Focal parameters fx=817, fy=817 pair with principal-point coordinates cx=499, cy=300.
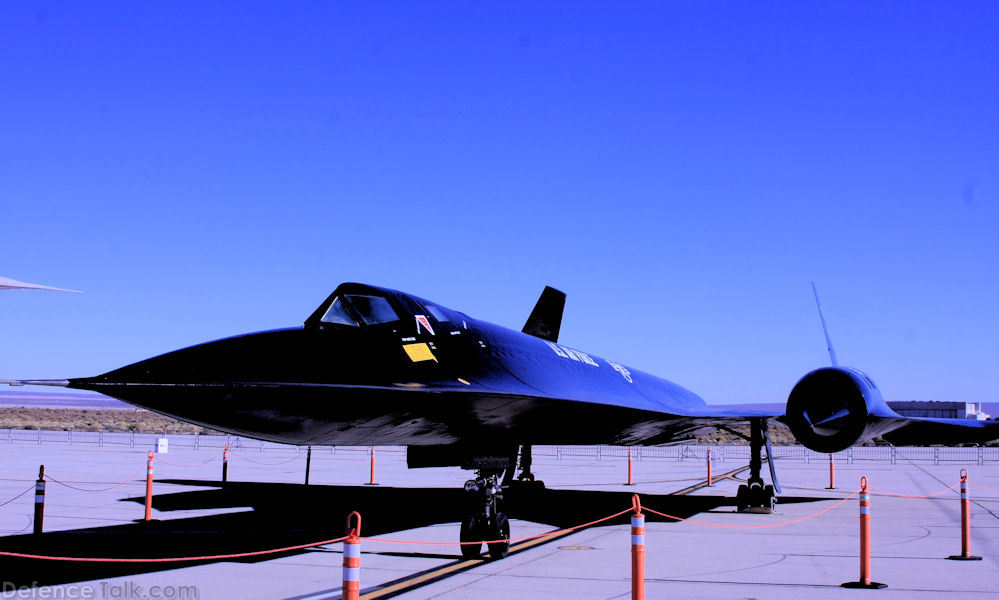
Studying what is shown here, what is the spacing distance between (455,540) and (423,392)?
3565 millimetres

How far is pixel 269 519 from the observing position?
40.2 ft

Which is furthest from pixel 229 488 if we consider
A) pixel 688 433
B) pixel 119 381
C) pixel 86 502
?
pixel 119 381

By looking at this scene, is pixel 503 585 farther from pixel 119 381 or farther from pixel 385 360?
pixel 119 381

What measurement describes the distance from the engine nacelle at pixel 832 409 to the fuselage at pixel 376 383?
2.34 m

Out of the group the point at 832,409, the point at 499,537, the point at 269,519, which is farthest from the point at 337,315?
the point at 832,409

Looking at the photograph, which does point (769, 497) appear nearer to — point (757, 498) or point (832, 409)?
point (757, 498)

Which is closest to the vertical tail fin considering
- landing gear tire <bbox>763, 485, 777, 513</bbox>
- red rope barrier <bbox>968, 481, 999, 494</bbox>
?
landing gear tire <bbox>763, 485, 777, 513</bbox>

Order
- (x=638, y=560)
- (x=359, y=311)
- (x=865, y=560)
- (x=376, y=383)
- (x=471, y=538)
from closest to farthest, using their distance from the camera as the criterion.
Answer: (x=638, y=560)
(x=865, y=560)
(x=376, y=383)
(x=359, y=311)
(x=471, y=538)

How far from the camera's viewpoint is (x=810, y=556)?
891cm

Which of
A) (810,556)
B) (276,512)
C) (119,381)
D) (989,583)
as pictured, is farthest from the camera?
(276,512)

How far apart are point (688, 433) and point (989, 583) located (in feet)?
27.3

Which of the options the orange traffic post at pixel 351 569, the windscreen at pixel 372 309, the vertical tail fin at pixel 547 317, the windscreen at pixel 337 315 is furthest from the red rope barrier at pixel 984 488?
the orange traffic post at pixel 351 569

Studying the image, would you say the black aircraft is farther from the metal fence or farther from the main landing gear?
the metal fence

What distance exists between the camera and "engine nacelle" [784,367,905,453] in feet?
37.0
